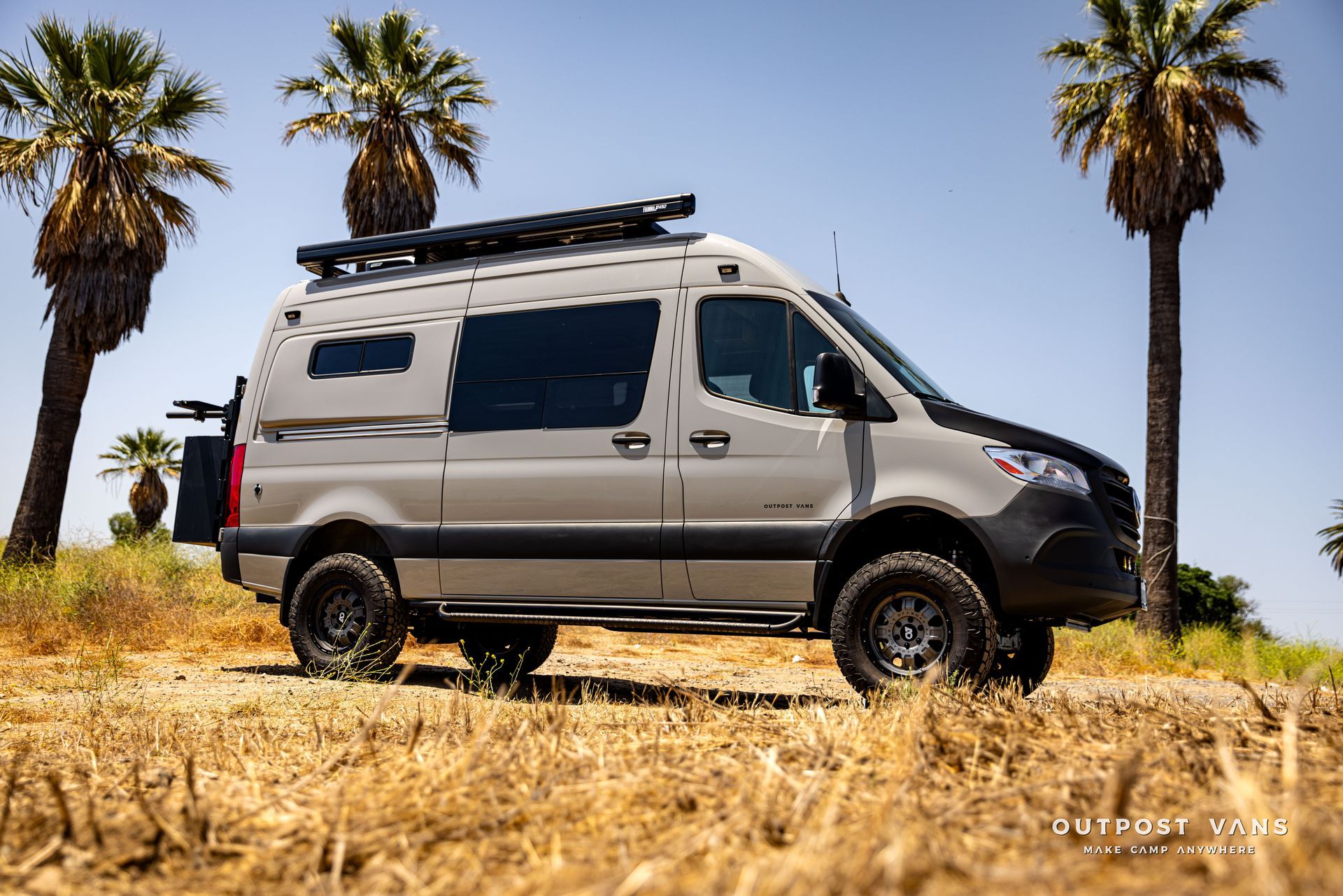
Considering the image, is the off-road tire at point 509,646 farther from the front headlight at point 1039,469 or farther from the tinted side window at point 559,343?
the front headlight at point 1039,469

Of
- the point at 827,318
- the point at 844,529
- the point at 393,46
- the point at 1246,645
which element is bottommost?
the point at 1246,645

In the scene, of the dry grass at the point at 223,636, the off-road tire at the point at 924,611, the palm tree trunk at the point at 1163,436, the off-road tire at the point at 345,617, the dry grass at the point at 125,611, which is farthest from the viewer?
the palm tree trunk at the point at 1163,436

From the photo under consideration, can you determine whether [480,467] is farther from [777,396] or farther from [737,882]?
[737,882]

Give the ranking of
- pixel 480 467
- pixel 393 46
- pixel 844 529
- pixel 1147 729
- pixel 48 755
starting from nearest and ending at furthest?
pixel 1147 729
pixel 48 755
pixel 844 529
pixel 480 467
pixel 393 46

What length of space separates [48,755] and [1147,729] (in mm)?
3696

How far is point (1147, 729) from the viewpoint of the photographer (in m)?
2.74

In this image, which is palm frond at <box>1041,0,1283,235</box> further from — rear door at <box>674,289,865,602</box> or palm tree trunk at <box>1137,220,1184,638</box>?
rear door at <box>674,289,865,602</box>

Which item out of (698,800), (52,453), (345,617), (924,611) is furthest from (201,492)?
(52,453)

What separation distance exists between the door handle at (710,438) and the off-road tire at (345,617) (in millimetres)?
2609

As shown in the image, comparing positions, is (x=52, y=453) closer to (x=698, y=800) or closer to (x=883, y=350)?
(x=883, y=350)

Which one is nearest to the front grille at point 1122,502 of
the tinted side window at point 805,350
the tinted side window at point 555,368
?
the tinted side window at point 805,350

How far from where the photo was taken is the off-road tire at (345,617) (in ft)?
23.0

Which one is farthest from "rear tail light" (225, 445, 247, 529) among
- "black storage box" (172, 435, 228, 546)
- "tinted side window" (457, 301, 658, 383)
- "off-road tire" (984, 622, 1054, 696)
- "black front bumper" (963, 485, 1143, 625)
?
"off-road tire" (984, 622, 1054, 696)

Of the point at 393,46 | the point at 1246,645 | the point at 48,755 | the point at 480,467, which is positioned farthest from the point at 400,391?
the point at 393,46
